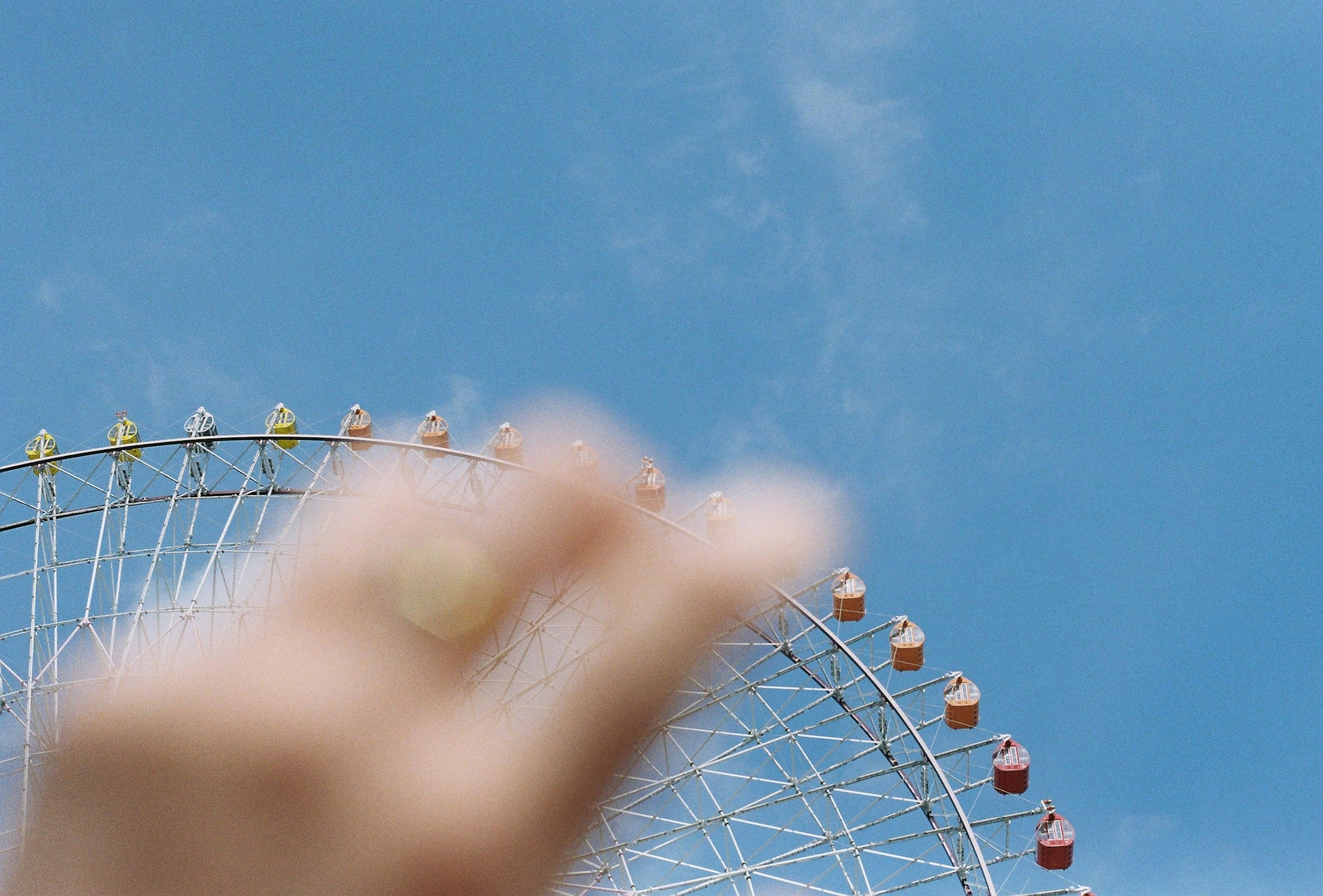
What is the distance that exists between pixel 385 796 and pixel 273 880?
3167 millimetres

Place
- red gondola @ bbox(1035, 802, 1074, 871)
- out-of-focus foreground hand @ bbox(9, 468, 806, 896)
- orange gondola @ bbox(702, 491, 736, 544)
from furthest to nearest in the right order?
orange gondola @ bbox(702, 491, 736, 544), red gondola @ bbox(1035, 802, 1074, 871), out-of-focus foreground hand @ bbox(9, 468, 806, 896)

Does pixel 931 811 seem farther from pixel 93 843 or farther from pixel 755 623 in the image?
pixel 93 843

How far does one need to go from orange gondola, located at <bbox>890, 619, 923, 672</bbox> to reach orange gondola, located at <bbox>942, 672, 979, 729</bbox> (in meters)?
1.49

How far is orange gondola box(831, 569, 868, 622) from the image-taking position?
133 ft

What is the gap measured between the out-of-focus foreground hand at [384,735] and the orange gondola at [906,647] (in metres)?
4.77

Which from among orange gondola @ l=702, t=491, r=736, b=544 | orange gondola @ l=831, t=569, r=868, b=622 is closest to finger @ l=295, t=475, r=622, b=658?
orange gondola @ l=702, t=491, r=736, b=544

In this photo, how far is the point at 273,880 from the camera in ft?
109

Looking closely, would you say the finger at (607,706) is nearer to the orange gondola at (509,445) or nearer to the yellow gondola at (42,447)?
the orange gondola at (509,445)

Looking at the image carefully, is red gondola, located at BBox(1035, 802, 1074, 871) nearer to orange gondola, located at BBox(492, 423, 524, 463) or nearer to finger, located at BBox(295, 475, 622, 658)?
finger, located at BBox(295, 475, 622, 658)

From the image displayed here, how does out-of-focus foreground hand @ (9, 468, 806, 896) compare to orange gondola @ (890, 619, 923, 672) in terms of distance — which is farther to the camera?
orange gondola @ (890, 619, 923, 672)

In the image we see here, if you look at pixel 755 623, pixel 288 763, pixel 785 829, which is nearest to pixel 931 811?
pixel 785 829

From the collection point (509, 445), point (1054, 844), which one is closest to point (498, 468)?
point (509, 445)

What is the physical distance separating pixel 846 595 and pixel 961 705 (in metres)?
4.39

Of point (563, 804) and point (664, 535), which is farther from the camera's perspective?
point (664, 535)
